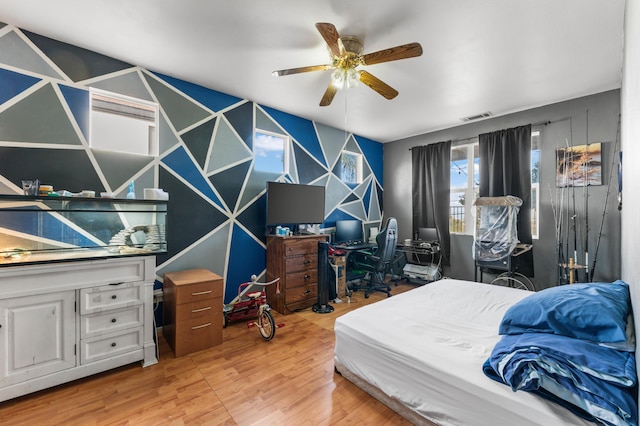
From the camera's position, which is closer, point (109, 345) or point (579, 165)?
point (109, 345)

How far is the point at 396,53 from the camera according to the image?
6.66 feet

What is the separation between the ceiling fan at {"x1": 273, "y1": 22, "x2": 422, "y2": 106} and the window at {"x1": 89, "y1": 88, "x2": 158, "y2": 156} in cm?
164

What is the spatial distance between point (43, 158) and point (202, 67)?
1653 millimetres

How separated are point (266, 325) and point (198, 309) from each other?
0.70 m

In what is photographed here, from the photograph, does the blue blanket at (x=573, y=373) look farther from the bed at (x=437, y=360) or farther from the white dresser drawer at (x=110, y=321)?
the white dresser drawer at (x=110, y=321)

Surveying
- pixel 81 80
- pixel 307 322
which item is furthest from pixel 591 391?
pixel 81 80

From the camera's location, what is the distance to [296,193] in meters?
3.79

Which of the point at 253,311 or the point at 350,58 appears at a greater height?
the point at 350,58

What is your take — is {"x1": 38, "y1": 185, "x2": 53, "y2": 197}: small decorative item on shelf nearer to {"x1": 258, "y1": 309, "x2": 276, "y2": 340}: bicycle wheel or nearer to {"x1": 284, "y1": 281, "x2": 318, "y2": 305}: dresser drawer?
{"x1": 258, "y1": 309, "x2": 276, "y2": 340}: bicycle wheel

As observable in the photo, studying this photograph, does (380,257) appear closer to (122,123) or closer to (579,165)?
(579,165)

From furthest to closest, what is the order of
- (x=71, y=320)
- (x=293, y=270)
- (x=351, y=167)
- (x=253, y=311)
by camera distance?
(x=351, y=167) < (x=293, y=270) < (x=253, y=311) < (x=71, y=320)

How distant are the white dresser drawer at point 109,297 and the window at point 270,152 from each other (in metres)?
2.05

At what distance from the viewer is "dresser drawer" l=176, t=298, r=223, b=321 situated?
2.43 metres

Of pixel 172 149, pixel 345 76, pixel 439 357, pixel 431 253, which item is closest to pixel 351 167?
pixel 431 253
